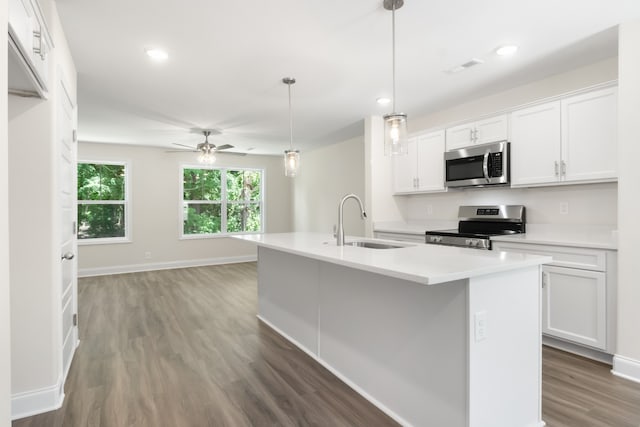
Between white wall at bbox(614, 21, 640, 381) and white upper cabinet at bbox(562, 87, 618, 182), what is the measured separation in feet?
1.30

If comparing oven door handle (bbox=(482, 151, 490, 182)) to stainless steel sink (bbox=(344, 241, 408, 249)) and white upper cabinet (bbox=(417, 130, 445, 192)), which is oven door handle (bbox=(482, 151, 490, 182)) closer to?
white upper cabinet (bbox=(417, 130, 445, 192))

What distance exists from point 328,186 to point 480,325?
18.4ft

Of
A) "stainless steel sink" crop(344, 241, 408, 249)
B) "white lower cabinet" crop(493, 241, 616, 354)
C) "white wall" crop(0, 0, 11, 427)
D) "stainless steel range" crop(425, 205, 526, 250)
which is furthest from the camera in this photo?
"stainless steel range" crop(425, 205, 526, 250)

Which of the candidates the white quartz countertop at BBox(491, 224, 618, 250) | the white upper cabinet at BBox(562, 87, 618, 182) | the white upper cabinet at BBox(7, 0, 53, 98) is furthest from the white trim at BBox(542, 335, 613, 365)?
the white upper cabinet at BBox(7, 0, 53, 98)

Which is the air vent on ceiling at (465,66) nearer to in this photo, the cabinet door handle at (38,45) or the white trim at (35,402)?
the cabinet door handle at (38,45)

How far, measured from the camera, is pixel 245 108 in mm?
4414

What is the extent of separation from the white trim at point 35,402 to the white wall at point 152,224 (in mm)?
4891

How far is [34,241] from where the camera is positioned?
204 cm

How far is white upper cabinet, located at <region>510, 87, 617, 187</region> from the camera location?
9.27 ft

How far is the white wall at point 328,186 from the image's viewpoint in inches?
244

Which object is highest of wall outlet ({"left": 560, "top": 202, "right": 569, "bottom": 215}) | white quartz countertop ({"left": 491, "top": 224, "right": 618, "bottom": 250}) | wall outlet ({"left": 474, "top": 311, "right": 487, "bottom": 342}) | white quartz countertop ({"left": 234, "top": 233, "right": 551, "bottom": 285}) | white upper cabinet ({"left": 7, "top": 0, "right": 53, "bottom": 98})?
white upper cabinet ({"left": 7, "top": 0, "right": 53, "bottom": 98})

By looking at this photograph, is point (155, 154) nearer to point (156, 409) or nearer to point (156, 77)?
point (156, 77)

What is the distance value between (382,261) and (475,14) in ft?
5.93

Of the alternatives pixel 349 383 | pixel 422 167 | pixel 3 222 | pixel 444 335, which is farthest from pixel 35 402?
pixel 422 167
